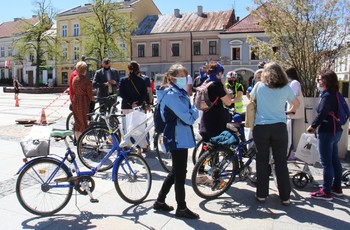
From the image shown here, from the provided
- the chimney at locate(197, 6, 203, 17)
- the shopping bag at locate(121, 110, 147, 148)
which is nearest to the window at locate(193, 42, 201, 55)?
the chimney at locate(197, 6, 203, 17)

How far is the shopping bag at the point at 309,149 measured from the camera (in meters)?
5.31

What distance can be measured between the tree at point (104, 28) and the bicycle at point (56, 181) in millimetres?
36648

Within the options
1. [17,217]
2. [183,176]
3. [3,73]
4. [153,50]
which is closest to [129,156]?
[183,176]

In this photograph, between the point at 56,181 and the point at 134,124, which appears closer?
the point at 56,181

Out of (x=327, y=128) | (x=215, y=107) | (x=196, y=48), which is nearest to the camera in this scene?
(x=327, y=128)

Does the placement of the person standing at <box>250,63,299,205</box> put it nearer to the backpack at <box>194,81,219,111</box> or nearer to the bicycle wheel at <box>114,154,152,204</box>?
the backpack at <box>194,81,219,111</box>

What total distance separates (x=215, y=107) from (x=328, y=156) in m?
1.62

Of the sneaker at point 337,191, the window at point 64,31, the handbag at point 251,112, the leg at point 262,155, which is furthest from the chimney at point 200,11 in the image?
the leg at point 262,155

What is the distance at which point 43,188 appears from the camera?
431 centimetres

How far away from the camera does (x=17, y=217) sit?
425cm

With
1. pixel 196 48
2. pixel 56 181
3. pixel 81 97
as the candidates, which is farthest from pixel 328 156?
pixel 196 48

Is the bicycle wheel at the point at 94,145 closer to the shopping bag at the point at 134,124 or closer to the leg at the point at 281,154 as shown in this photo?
the shopping bag at the point at 134,124

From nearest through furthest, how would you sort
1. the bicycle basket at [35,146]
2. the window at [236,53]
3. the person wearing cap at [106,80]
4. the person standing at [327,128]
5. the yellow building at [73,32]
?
the bicycle basket at [35,146] < the person standing at [327,128] < the person wearing cap at [106,80] < the window at [236,53] < the yellow building at [73,32]

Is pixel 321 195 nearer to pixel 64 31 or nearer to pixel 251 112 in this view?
pixel 251 112
